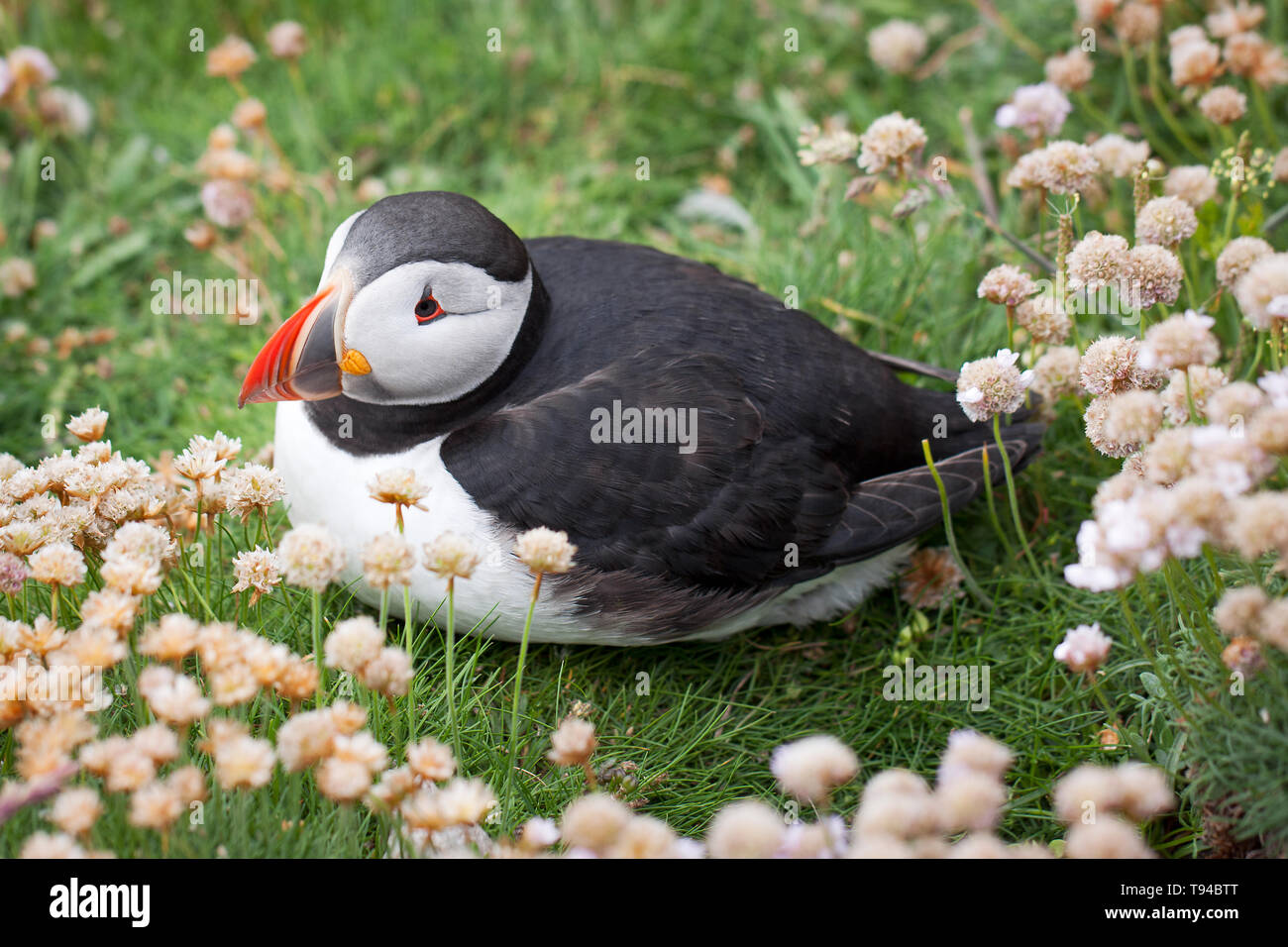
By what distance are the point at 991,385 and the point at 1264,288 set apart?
67 centimetres

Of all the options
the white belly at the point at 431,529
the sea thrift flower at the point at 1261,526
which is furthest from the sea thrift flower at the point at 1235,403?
the white belly at the point at 431,529

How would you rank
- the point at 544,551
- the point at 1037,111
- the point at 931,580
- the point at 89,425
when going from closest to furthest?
the point at 544,551 → the point at 89,425 → the point at 931,580 → the point at 1037,111

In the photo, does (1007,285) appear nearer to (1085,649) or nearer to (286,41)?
(1085,649)

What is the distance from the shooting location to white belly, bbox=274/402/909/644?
2969mm

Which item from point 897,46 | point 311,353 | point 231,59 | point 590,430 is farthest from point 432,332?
point 897,46

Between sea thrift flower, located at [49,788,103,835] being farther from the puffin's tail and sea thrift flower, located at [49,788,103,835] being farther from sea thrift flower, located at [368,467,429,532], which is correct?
the puffin's tail

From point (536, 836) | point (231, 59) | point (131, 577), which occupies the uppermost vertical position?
point (231, 59)

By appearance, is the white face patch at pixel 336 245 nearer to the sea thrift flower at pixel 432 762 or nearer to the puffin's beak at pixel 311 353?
the puffin's beak at pixel 311 353

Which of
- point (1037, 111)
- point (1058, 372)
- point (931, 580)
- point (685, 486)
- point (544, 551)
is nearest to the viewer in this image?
point (544, 551)

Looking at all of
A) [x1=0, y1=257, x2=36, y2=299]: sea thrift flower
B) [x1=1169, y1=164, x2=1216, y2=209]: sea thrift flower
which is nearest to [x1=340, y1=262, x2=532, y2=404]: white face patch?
[x1=1169, y1=164, x2=1216, y2=209]: sea thrift flower

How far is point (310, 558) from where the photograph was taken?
85.7 inches

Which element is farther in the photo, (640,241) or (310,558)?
(640,241)

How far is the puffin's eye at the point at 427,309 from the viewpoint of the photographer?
294 cm

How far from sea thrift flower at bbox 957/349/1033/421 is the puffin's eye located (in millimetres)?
1266
